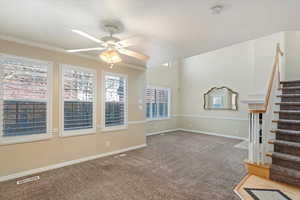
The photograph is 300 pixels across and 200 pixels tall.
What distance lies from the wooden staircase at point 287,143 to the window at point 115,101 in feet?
11.2

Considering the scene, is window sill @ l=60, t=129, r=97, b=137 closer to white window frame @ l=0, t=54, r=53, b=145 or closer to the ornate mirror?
white window frame @ l=0, t=54, r=53, b=145

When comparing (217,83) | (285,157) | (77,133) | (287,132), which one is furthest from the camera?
(217,83)

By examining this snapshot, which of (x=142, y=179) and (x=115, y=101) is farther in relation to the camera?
(x=115, y=101)

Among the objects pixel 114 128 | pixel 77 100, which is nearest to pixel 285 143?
pixel 114 128

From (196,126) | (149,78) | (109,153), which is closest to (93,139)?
(109,153)

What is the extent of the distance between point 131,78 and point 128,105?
2.68ft

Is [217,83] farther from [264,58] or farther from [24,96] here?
[24,96]

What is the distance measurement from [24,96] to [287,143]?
15.9 ft

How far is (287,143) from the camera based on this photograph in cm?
268

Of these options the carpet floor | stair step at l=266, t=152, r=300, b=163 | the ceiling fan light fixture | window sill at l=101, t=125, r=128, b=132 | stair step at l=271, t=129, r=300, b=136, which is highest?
the ceiling fan light fixture

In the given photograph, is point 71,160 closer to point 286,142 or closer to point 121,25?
point 121,25

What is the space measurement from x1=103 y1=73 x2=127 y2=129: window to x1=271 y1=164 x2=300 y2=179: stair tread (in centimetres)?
344

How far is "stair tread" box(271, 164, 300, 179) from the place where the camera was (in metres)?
2.31

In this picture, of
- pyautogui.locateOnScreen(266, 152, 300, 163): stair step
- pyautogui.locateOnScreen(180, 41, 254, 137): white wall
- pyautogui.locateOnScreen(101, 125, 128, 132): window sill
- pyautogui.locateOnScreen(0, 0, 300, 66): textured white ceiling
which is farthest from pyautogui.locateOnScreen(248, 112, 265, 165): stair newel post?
pyautogui.locateOnScreen(180, 41, 254, 137): white wall
